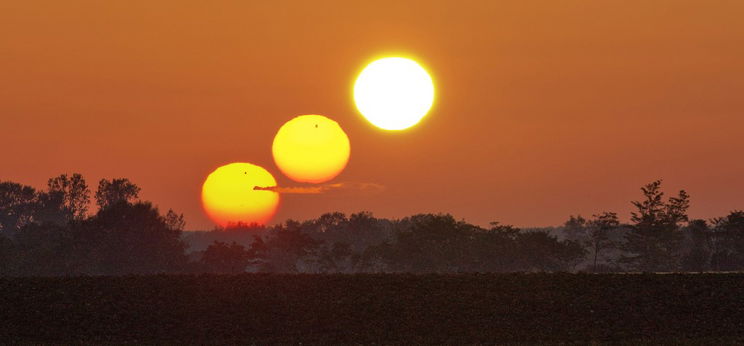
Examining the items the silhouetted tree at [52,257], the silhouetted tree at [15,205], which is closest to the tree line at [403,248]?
the silhouetted tree at [52,257]

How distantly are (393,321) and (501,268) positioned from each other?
263 feet

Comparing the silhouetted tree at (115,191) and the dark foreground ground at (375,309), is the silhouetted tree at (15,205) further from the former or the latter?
the dark foreground ground at (375,309)

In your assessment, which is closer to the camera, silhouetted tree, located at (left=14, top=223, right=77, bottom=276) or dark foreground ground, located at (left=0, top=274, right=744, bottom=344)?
dark foreground ground, located at (left=0, top=274, right=744, bottom=344)

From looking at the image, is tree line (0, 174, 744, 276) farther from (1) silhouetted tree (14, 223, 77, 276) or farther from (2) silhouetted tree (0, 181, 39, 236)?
(2) silhouetted tree (0, 181, 39, 236)

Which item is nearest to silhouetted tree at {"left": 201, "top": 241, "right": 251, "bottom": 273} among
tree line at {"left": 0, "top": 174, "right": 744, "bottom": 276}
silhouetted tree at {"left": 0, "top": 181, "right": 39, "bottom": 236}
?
tree line at {"left": 0, "top": 174, "right": 744, "bottom": 276}

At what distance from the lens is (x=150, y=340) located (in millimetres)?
47500

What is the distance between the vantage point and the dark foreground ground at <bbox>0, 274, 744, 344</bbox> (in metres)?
47.7

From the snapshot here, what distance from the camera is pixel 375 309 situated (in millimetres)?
51656

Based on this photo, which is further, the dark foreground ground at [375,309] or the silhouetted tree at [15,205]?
the silhouetted tree at [15,205]

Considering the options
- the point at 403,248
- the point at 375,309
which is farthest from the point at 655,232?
the point at 375,309

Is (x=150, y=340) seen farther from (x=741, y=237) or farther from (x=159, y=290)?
(x=741, y=237)

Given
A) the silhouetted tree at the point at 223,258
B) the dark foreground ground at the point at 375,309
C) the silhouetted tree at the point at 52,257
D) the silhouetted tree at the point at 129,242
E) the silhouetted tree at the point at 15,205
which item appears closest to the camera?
the dark foreground ground at the point at 375,309

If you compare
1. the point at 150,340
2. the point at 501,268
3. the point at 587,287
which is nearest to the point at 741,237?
the point at 501,268

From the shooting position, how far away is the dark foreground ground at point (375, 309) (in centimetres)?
4766
